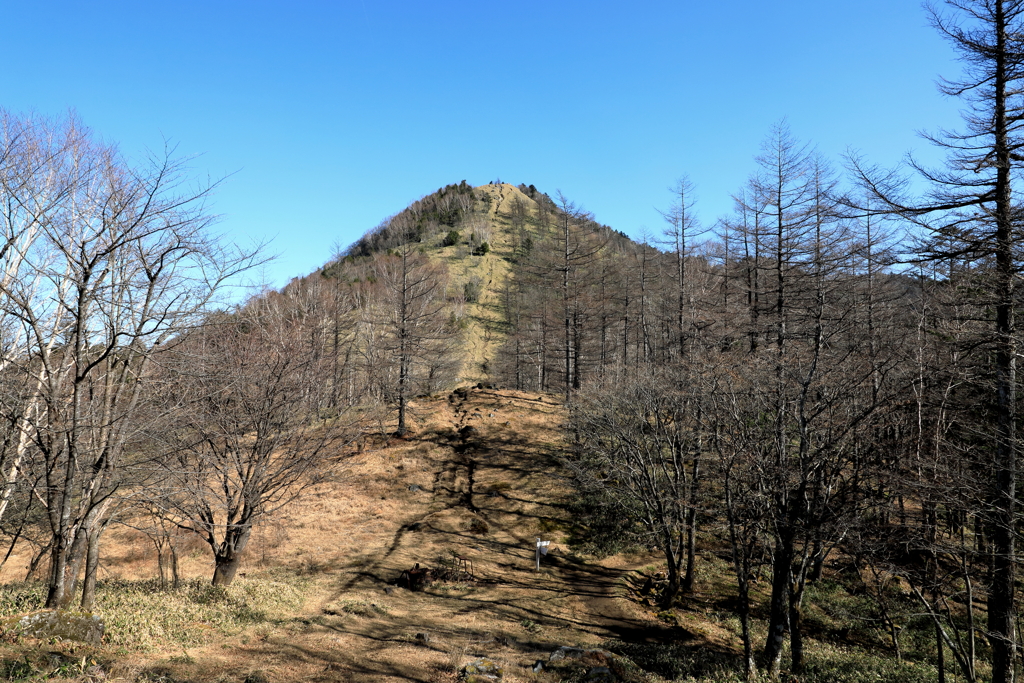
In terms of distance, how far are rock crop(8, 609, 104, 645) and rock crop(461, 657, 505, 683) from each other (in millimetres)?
5881

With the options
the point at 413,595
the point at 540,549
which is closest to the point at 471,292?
the point at 540,549

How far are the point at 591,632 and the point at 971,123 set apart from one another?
1344cm

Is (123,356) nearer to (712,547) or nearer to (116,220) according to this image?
(116,220)

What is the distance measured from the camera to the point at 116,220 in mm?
7773

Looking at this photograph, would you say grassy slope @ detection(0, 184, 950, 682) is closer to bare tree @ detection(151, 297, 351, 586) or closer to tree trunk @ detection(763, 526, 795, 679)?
tree trunk @ detection(763, 526, 795, 679)

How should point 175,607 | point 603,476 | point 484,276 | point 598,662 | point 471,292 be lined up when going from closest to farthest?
1. point 598,662
2. point 175,607
3. point 603,476
4. point 471,292
5. point 484,276

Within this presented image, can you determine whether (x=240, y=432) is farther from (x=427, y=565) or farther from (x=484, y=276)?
(x=484, y=276)

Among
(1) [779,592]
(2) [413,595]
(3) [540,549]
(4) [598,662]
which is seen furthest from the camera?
(3) [540,549]

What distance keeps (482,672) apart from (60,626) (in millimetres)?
6669

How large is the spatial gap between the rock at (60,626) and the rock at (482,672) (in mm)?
5881

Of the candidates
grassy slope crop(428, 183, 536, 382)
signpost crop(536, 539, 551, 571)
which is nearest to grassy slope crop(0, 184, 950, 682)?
signpost crop(536, 539, 551, 571)

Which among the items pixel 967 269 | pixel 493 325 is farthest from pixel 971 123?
pixel 493 325

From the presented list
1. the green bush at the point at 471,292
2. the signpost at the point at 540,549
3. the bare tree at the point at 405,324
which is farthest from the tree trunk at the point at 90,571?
the green bush at the point at 471,292

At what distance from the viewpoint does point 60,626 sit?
7.61 meters
